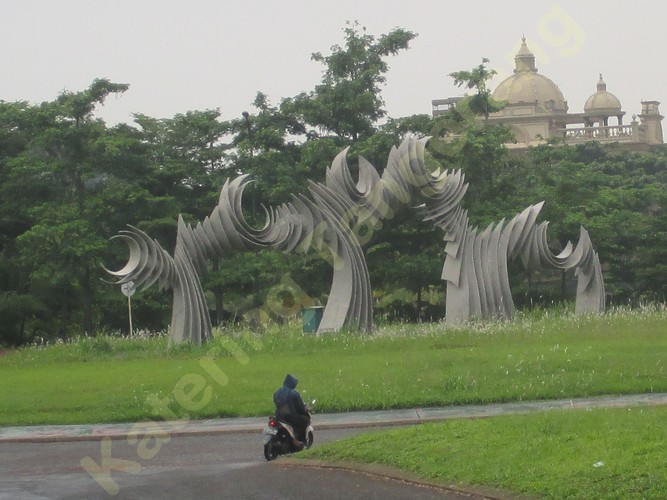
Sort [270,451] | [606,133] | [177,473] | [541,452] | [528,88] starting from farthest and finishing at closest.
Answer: [606,133], [528,88], [270,451], [177,473], [541,452]

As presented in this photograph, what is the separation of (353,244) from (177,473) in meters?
13.9

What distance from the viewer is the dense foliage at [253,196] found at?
117 feet

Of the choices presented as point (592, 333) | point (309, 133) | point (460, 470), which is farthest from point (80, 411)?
point (309, 133)

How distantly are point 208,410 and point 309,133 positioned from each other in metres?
22.9

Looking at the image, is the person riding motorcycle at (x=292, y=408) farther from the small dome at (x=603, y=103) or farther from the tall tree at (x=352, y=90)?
the small dome at (x=603, y=103)

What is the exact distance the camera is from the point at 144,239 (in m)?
25.4

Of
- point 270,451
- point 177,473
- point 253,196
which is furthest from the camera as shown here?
point 253,196

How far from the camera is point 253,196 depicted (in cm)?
3575

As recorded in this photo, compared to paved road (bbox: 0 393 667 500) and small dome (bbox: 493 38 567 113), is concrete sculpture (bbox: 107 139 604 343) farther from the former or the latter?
small dome (bbox: 493 38 567 113)

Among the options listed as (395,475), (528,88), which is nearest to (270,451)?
(395,475)

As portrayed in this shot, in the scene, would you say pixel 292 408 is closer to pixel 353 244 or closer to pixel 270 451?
pixel 270 451

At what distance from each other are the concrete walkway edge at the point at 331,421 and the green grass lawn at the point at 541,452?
248 centimetres

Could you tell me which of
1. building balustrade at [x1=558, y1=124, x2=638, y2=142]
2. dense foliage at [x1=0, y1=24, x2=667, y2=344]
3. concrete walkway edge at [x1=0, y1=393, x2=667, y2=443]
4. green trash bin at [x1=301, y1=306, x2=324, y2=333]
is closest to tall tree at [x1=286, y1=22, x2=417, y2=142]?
dense foliage at [x1=0, y1=24, x2=667, y2=344]

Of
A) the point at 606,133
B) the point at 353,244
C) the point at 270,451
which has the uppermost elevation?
the point at 606,133
